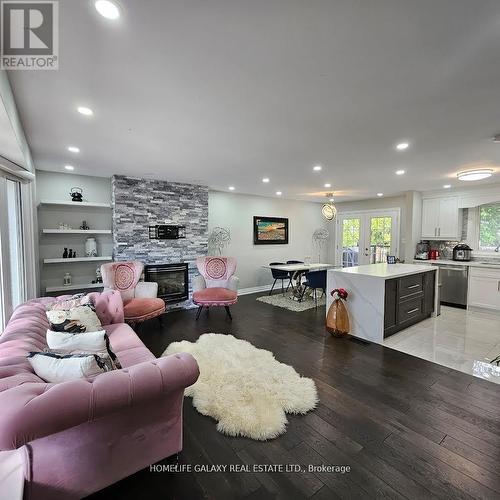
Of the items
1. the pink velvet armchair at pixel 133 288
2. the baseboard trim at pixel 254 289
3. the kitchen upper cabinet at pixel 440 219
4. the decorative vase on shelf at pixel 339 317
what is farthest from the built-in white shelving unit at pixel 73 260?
the kitchen upper cabinet at pixel 440 219

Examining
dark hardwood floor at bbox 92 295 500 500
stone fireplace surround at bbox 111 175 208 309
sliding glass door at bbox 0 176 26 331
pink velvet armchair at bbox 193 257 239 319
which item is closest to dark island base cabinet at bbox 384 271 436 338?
dark hardwood floor at bbox 92 295 500 500

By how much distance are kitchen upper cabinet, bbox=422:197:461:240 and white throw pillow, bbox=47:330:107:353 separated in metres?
6.70

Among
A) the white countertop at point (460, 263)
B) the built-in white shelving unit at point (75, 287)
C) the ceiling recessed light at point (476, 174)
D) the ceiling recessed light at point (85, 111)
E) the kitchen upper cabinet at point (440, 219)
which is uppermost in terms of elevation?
the ceiling recessed light at point (85, 111)

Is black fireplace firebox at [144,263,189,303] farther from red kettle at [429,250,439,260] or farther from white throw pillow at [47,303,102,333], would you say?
red kettle at [429,250,439,260]

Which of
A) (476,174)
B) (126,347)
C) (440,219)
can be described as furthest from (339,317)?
(440,219)

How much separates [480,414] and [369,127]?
2.69m

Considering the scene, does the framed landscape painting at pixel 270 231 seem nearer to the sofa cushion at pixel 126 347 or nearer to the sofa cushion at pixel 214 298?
the sofa cushion at pixel 214 298

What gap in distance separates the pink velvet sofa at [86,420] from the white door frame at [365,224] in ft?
21.9

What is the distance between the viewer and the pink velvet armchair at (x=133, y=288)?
12.2 feet

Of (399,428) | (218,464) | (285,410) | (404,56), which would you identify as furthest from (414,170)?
(218,464)

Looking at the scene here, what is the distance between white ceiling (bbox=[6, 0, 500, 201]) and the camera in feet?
4.20

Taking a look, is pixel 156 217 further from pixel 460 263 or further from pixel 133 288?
pixel 460 263

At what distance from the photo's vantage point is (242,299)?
19.8 feet

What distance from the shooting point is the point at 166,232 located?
16.8 feet
